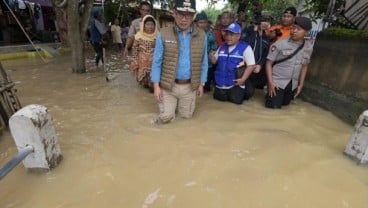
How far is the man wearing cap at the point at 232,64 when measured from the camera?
4320 millimetres

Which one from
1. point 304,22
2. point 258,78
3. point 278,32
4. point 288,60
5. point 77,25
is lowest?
point 258,78

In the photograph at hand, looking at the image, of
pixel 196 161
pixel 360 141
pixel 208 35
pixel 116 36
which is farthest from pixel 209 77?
pixel 116 36

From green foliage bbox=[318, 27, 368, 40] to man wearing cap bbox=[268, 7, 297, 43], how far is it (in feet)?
1.78

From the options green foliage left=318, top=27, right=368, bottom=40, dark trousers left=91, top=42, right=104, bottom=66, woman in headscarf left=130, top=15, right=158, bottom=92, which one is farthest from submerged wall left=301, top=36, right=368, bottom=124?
dark trousers left=91, top=42, right=104, bottom=66

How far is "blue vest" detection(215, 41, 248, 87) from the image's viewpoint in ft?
14.4

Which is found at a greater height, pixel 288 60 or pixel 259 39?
pixel 259 39

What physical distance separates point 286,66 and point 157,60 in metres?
2.05

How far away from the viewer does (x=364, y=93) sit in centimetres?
389

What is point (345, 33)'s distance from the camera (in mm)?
4242

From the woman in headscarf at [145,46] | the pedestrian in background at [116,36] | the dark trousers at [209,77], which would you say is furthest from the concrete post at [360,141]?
the pedestrian in background at [116,36]

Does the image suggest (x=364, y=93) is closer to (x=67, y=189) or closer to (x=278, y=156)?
(x=278, y=156)

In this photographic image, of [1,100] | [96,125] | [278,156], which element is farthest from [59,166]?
[278,156]

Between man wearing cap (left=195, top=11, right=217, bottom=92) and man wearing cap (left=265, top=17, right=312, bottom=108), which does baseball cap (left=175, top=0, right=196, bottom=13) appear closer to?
man wearing cap (left=195, top=11, right=217, bottom=92)

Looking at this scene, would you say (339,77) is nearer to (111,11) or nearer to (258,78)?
(258,78)
